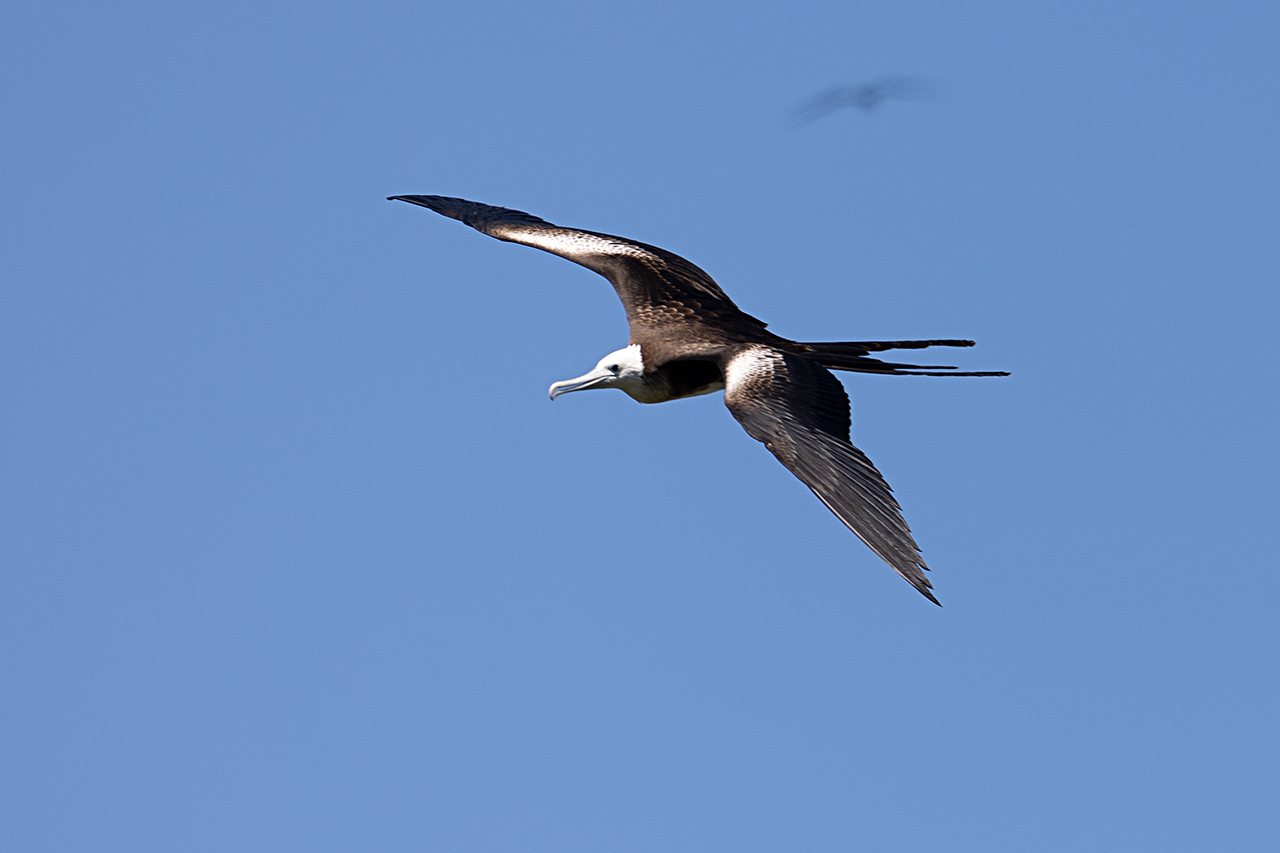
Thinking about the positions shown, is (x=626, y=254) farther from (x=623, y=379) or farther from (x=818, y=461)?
(x=818, y=461)

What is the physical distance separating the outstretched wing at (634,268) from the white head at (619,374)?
1.20 ft

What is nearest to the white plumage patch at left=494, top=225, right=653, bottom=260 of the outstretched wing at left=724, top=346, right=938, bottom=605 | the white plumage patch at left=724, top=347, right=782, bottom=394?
the white plumage patch at left=724, top=347, right=782, bottom=394

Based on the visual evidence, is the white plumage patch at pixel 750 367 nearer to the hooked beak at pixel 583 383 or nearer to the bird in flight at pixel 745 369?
the bird in flight at pixel 745 369

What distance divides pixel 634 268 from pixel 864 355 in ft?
8.81

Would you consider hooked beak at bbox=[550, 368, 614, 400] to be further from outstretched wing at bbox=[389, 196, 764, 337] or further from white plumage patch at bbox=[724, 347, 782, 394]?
white plumage patch at bbox=[724, 347, 782, 394]

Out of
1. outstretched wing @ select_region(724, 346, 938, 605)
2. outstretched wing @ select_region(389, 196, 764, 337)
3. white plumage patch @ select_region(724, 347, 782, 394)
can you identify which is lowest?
outstretched wing @ select_region(724, 346, 938, 605)

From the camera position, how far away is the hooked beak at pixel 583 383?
39.8 feet

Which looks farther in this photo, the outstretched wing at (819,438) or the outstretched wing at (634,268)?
the outstretched wing at (634,268)

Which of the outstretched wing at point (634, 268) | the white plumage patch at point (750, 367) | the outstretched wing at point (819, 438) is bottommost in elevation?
the outstretched wing at point (819, 438)

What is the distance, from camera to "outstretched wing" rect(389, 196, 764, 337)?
489 inches

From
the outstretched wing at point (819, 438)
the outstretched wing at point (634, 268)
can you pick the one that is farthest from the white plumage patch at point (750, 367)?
the outstretched wing at point (634, 268)

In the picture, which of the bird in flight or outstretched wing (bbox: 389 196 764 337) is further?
outstretched wing (bbox: 389 196 764 337)

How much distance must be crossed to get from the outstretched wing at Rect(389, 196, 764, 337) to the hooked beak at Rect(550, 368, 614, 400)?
492 mm

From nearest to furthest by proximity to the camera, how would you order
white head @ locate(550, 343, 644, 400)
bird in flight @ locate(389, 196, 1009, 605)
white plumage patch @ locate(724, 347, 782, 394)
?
bird in flight @ locate(389, 196, 1009, 605), white plumage patch @ locate(724, 347, 782, 394), white head @ locate(550, 343, 644, 400)
